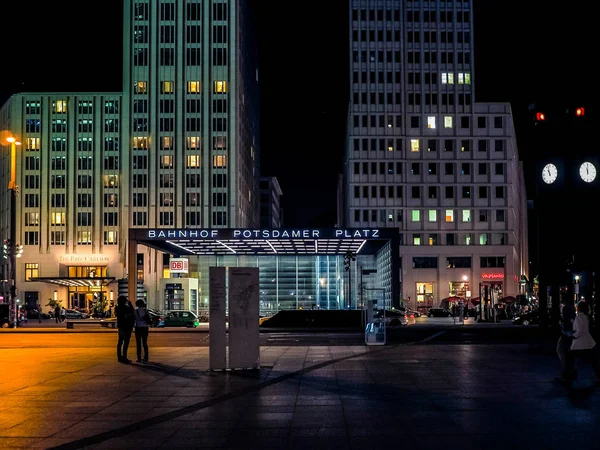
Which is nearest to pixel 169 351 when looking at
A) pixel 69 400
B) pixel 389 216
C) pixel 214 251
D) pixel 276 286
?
pixel 69 400

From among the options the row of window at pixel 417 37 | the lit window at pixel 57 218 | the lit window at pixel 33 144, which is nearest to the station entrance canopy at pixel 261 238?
the lit window at pixel 57 218

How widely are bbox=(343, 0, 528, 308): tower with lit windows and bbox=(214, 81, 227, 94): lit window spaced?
1939 centimetres

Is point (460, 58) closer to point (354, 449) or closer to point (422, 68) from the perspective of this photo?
point (422, 68)

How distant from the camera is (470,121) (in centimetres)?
9962

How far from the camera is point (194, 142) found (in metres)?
106

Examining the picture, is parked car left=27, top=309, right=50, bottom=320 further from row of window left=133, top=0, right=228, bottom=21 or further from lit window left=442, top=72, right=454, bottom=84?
lit window left=442, top=72, right=454, bottom=84

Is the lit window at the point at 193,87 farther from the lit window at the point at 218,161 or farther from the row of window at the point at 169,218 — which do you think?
the row of window at the point at 169,218

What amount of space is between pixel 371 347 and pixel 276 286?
47.0 meters

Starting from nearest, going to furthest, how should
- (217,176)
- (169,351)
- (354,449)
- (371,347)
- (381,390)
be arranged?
(354,449) < (381,390) < (169,351) < (371,347) < (217,176)

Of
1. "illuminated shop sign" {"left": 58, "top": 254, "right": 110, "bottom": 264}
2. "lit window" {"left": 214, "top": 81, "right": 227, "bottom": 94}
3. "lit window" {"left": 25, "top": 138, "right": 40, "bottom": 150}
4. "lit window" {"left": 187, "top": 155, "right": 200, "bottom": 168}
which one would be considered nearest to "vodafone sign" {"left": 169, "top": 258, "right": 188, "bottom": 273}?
"illuminated shop sign" {"left": 58, "top": 254, "right": 110, "bottom": 264}

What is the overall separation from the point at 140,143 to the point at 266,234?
192 feet

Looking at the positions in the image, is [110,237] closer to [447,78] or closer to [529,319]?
[447,78]

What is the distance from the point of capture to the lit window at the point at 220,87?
107 m

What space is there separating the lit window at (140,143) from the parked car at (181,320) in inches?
2278
